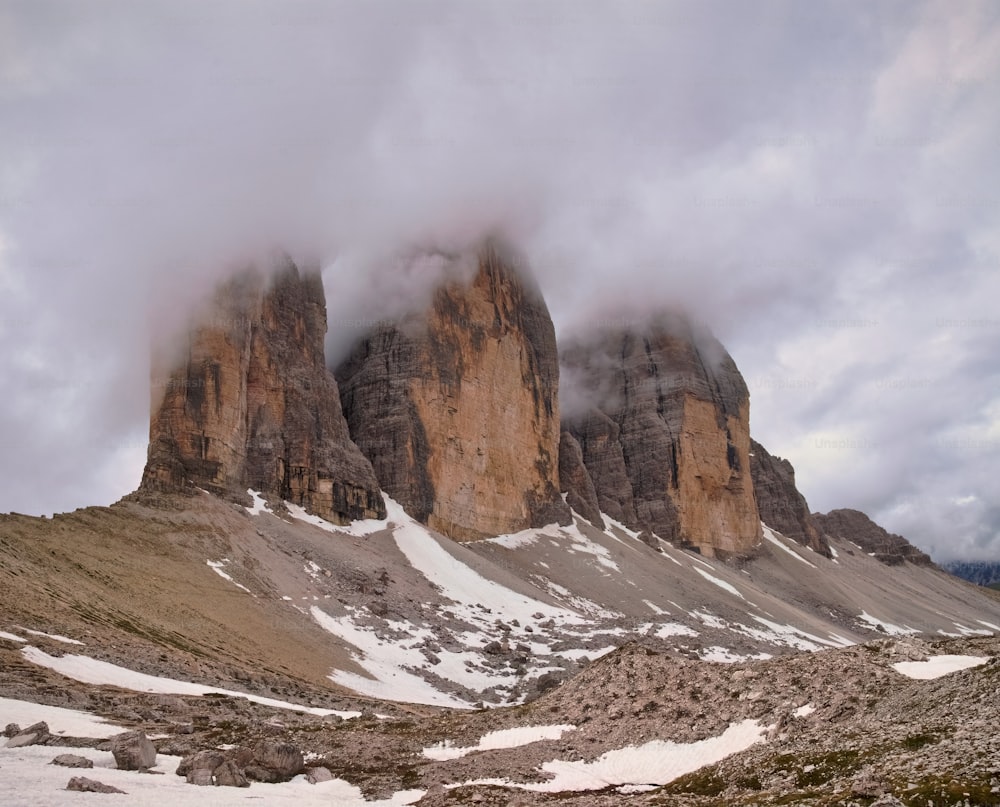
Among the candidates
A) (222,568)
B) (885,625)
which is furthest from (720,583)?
(222,568)

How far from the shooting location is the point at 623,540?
137375 millimetres

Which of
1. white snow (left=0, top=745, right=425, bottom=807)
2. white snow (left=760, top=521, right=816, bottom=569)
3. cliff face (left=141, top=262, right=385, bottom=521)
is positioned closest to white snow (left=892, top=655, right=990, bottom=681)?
white snow (left=0, top=745, right=425, bottom=807)

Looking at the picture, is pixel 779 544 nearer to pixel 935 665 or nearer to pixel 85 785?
pixel 935 665

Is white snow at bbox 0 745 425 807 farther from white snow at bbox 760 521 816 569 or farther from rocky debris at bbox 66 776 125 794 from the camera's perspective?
white snow at bbox 760 521 816 569

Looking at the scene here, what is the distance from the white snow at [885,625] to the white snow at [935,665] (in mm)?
117466

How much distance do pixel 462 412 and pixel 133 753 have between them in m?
104

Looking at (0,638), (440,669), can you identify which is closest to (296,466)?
(440,669)

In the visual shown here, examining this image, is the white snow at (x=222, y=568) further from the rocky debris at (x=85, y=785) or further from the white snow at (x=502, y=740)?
the rocky debris at (x=85, y=785)

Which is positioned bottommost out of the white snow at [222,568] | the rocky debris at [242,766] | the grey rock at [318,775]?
the grey rock at [318,775]

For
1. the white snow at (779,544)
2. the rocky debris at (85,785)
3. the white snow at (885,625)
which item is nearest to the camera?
the rocky debris at (85,785)

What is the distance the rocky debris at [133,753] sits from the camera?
20562 millimetres

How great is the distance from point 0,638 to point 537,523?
97.8 metres

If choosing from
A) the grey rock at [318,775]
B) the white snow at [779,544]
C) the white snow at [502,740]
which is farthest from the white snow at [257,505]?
the white snow at [779,544]

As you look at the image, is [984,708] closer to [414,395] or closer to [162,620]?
[162,620]
